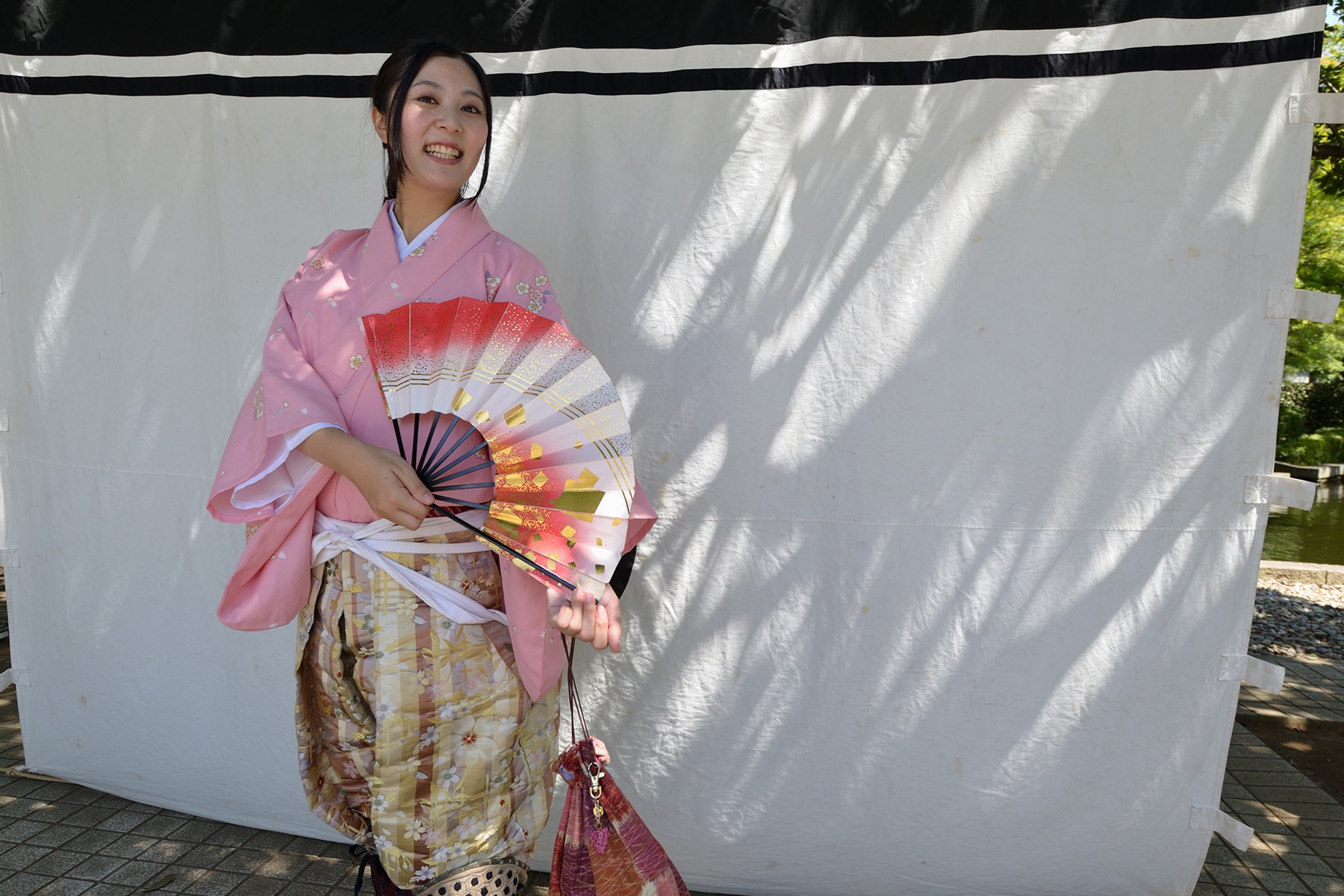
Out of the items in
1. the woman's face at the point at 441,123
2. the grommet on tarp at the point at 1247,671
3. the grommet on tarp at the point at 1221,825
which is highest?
the woman's face at the point at 441,123

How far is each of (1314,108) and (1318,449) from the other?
44.1 feet

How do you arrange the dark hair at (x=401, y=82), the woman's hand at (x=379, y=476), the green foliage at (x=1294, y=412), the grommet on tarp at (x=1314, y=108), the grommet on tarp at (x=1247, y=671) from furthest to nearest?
the green foliage at (x=1294, y=412)
the grommet on tarp at (x=1247, y=671)
the grommet on tarp at (x=1314, y=108)
the dark hair at (x=401, y=82)
the woman's hand at (x=379, y=476)

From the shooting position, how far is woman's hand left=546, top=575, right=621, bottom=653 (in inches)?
67.9

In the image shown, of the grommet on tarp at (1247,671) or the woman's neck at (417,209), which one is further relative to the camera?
the grommet on tarp at (1247,671)

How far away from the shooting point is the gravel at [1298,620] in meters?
4.81

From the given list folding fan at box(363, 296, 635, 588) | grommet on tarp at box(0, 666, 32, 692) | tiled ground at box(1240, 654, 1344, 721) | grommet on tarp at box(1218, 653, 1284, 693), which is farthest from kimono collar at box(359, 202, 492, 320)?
tiled ground at box(1240, 654, 1344, 721)

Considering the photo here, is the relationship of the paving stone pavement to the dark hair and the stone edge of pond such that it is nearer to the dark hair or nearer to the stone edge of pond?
the dark hair

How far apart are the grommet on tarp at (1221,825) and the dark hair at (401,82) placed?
2228 mm

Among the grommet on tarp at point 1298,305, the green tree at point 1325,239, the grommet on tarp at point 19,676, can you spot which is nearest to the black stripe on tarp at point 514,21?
the grommet on tarp at point 1298,305

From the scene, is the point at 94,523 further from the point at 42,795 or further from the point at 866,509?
the point at 866,509

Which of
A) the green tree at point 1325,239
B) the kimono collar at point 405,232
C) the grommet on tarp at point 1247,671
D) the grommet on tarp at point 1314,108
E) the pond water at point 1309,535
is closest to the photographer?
the kimono collar at point 405,232

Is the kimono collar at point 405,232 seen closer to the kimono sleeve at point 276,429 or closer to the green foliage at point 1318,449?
the kimono sleeve at point 276,429

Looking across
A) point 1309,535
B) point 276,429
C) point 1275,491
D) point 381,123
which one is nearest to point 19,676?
point 276,429

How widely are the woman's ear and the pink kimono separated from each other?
15 centimetres
